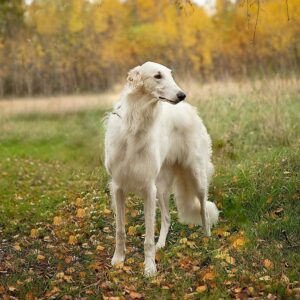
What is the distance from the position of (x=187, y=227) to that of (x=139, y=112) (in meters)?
1.88

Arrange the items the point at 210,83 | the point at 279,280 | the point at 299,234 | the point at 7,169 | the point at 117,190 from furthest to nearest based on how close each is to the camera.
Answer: the point at 210,83
the point at 7,169
the point at 299,234
the point at 117,190
the point at 279,280

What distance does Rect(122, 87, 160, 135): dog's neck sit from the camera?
4.48 meters

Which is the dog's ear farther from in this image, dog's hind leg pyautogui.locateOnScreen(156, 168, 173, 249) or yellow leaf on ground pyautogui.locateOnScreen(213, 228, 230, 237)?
yellow leaf on ground pyautogui.locateOnScreen(213, 228, 230, 237)

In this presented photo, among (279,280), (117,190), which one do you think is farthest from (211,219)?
(279,280)

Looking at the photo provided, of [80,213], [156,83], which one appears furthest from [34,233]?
[156,83]

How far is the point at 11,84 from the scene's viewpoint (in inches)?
898

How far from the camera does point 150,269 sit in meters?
4.59

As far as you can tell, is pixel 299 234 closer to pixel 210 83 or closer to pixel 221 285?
pixel 221 285

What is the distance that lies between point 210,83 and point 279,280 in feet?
31.6

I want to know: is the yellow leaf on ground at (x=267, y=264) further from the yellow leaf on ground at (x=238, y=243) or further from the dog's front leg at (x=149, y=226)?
the dog's front leg at (x=149, y=226)

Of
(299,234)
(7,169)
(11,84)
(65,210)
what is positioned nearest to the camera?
(299,234)

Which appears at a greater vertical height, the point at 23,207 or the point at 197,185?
the point at 197,185

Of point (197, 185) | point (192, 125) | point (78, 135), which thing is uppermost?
point (192, 125)

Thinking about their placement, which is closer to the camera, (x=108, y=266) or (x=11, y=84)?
(x=108, y=266)
